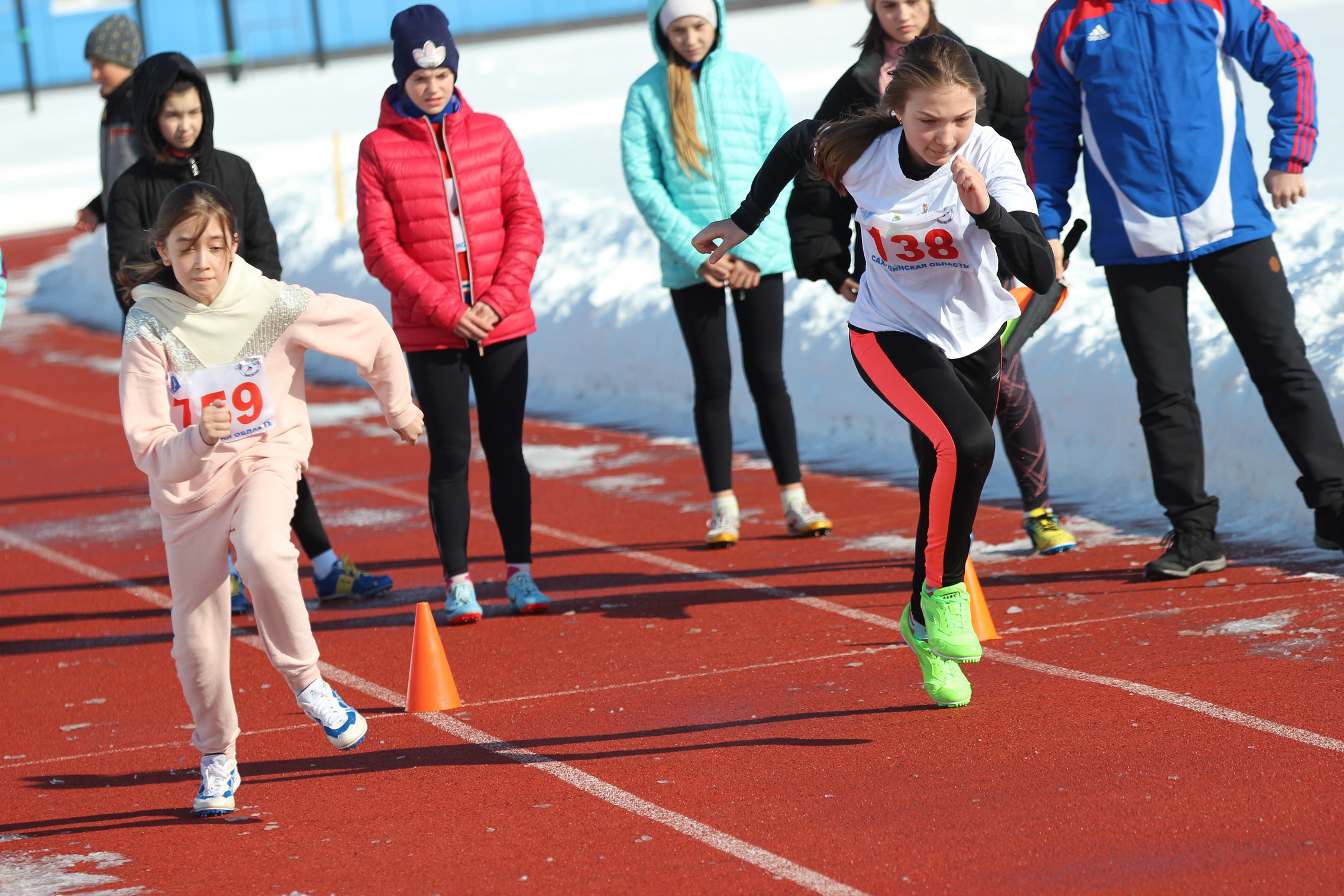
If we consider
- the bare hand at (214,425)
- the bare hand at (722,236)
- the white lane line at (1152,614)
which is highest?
the bare hand at (722,236)

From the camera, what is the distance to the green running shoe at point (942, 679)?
5176 mm

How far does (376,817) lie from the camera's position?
15.2 ft

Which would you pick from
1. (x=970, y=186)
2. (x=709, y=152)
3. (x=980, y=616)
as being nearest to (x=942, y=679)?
(x=980, y=616)

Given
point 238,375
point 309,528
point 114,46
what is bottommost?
point 309,528

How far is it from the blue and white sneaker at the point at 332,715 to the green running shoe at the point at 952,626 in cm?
172

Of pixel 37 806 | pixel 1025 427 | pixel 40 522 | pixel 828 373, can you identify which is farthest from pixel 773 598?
pixel 40 522

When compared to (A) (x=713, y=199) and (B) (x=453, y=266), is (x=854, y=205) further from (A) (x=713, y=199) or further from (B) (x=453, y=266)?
(B) (x=453, y=266)

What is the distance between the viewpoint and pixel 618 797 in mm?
4664

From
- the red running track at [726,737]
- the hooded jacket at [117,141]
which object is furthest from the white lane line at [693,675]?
the hooded jacket at [117,141]

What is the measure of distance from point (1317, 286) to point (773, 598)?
3.50m

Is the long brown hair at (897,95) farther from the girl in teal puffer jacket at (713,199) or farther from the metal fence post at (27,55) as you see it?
the metal fence post at (27,55)

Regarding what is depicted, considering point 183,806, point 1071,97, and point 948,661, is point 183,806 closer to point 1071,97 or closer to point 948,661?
point 948,661

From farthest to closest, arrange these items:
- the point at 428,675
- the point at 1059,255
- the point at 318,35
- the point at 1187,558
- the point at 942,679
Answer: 1. the point at 318,35
2. the point at 1187,558
3. the point at 1059,255
4. the point at 428,675
5. the point at 942,679

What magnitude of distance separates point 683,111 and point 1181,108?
228 cm
